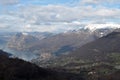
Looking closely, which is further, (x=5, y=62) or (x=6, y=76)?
(x=5, y=62)

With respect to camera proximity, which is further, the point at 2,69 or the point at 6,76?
the point at 2,69

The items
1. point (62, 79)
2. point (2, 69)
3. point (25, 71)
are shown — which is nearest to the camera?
point (2, 69)

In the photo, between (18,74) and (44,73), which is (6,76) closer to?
(18,74)

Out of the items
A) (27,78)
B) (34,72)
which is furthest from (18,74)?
(34,72)

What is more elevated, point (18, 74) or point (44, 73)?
point (18, 74)

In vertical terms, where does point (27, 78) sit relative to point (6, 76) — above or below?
below

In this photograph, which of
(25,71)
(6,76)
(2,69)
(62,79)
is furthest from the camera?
(62,79)

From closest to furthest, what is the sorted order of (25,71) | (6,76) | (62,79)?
1. (6,76)
2. (25,71)
3. (62,79)

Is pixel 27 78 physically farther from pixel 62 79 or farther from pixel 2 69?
pixel 62 79

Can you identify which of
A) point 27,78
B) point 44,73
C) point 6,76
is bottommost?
point 44,73
